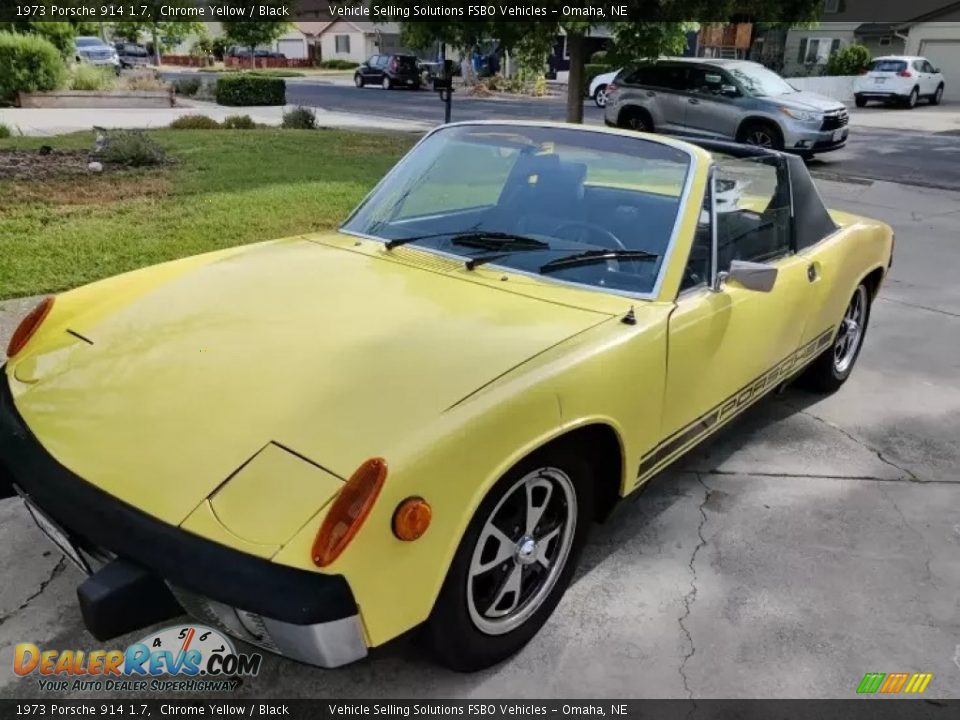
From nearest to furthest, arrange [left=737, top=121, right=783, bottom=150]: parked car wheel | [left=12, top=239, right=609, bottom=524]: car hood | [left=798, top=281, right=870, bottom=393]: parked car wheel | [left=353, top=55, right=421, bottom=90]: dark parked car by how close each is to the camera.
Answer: [left=12, top=239, right=609, bottom=524]: car hood → [left=798, top=281, right=870, bottom=393]: parked car wheel → [left=737, top=121, right=783, bottom=150]: parked car wheel → [left=353, top=55, right=421, bottom=90]: dark parked car

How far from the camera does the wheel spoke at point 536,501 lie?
230cm

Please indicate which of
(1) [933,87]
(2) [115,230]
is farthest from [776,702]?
(1) [933,87]

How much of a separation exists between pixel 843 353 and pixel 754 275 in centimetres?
213

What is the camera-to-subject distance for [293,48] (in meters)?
66.7

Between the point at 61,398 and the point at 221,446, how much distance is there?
0.63 metres

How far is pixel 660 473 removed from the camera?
2.86 metres

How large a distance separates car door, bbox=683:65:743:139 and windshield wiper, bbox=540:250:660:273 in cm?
1240

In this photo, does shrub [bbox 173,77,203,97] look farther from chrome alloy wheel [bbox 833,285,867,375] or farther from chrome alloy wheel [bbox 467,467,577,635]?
chrome alloy wheel [bbox 467,467,577,635]

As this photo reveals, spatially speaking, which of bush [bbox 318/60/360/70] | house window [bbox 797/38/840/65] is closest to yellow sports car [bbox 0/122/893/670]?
house window [bbox 797/38/840/65]

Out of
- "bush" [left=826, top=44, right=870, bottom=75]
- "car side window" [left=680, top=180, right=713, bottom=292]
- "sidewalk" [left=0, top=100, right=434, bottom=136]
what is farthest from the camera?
"bush" [left=826, top=44, right=870, bottom=75]

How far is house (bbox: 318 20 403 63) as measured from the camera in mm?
60469

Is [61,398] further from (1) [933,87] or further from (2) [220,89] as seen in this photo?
(1) [933,87]

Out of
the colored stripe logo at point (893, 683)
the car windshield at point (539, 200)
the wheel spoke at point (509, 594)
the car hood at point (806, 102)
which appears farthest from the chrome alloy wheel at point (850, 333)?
the car hood at point (806, 102)

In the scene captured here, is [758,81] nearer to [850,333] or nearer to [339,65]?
[850,333]
